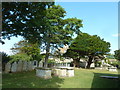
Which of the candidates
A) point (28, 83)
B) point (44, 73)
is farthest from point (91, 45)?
point (28, 83)

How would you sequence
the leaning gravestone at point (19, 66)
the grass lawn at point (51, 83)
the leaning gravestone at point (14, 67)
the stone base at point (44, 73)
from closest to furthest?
the grass lawn at point (51, 83) → the stone base at point (44, 73) → the leaning gravestone at point (14, 67) → the leaning gravestone at point (19, 66)

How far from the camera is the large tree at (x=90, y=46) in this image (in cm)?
2712

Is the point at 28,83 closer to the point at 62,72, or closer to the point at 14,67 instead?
the point at 62,72

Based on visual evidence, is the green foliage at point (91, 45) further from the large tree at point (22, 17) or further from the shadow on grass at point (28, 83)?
the large tree at point (22, 17)

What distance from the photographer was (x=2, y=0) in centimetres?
629

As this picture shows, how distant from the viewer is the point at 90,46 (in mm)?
27391

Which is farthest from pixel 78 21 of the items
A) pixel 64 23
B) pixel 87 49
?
pixel 87 49

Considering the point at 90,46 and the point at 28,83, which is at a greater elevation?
the point at 90,46

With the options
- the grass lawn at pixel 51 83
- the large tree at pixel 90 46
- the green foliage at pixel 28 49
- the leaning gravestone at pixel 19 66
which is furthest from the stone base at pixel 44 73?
the large tree at pixel 90 46

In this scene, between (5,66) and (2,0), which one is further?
(5,66)

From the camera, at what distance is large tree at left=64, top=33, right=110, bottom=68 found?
27125 mm

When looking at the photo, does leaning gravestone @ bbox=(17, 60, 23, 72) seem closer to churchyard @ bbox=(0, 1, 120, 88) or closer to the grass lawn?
churchyard @ bbox=(0, 1, 120, 88)

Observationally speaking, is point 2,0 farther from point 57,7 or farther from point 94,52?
point 94,52

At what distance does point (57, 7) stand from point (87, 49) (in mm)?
11714
